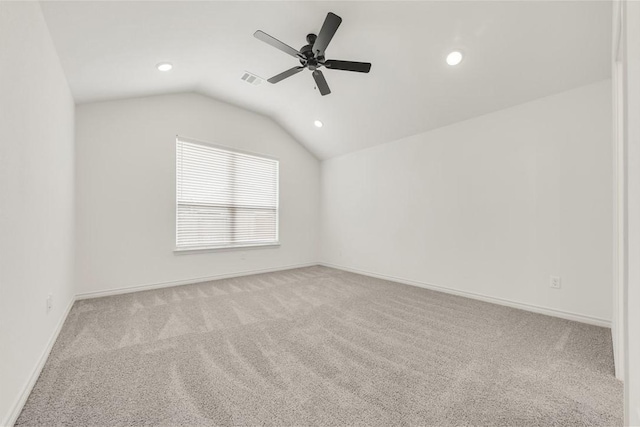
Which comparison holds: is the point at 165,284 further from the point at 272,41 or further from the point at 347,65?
the point at 347,65

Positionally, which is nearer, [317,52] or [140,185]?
[317,52]

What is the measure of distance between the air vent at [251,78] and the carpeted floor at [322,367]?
2915mm

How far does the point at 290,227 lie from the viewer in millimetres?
5531

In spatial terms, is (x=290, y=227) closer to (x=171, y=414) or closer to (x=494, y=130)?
(x=494, y=130)

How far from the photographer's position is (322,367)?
1.91 m

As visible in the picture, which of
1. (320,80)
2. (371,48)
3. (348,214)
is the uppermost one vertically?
(371,48)

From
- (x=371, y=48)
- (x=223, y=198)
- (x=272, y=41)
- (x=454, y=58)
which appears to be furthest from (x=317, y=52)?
(x=223, y=198)

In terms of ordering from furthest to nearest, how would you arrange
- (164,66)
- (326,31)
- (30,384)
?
(164,66) → (326,31) → (30,384)

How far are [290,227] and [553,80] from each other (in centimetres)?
433

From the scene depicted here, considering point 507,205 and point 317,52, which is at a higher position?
point 317,52

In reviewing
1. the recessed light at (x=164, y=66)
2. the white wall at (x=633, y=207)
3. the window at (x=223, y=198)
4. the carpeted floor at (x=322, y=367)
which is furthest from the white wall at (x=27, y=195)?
the white wall at (x=633, y=207)

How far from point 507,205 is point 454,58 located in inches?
70.0

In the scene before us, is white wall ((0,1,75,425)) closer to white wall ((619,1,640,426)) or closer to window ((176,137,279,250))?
window ((176,137,279,250))

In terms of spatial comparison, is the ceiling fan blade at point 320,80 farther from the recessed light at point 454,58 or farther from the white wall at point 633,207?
the white wall at point 633,207
